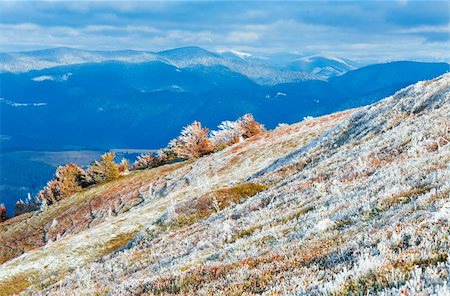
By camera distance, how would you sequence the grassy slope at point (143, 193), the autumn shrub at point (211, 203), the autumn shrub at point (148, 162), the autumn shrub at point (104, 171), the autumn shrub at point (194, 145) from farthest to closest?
the autumn shrub at point (148, 162) → the autumn shrub at point (104, 171) → the autumn shrub at point (194, 145) → the grassy slope at point (143, 193) → the autumn shrub at point (211, 203)

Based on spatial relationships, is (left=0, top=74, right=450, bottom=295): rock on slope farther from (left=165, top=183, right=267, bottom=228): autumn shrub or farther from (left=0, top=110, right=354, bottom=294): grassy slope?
(left=0, top=110, right=354, bottom=294): grassy slope

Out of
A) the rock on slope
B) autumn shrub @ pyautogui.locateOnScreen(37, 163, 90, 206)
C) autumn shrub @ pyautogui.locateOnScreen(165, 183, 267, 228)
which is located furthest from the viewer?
autumn shrub @ pyautogui.locateOnScreen(37, 163, 90, 206)

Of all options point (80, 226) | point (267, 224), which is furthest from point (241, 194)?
point (80, 226)

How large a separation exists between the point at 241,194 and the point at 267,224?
651 inches

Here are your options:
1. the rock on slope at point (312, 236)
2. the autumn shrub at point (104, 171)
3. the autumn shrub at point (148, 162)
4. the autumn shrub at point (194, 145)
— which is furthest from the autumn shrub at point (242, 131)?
the rock on slope at point (312, 236)

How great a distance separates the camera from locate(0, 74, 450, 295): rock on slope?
779cm

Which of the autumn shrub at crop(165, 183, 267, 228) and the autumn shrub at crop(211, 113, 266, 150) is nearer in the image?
the autumn shrub at crop(165, 183, 267, 228)

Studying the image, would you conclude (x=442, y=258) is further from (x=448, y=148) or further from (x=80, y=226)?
(x=80, y=226)

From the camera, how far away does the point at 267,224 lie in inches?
707

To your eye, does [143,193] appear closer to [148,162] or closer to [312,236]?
[148,162]

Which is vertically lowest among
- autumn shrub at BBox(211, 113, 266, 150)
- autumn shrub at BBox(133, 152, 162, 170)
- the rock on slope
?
the rock on slope

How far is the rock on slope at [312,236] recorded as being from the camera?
779 centimetres

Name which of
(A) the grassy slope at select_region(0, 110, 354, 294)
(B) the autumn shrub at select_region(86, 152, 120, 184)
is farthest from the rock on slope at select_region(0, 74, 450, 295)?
(B) the autumn shrub at select_region(86, 152, 120, 184)

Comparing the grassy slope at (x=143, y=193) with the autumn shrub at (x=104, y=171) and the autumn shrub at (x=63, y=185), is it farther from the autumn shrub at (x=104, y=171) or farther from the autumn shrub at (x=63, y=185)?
the autumn shrub at (x=63, y=185)
